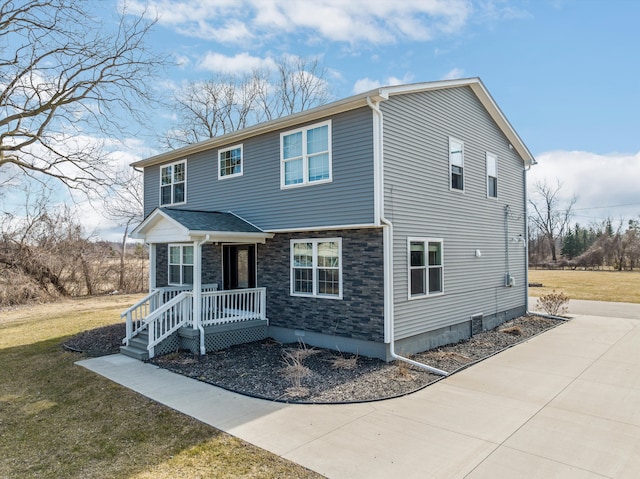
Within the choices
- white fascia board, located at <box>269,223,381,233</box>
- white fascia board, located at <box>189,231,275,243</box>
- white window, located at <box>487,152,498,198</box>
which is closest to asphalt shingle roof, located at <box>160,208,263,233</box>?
white fascia board, located at <box>189,231,275,243</box>

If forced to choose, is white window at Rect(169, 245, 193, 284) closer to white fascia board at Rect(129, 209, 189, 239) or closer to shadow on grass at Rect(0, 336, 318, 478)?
white fascia board at Rect(129, 209, 189, 239)

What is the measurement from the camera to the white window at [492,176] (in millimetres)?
12688

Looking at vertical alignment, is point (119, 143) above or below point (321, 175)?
above

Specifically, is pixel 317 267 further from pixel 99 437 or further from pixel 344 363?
pixel 99 437

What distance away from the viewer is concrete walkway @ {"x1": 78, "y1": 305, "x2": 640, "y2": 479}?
4.49 metres

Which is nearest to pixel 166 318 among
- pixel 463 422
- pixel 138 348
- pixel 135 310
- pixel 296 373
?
pixel 138 348

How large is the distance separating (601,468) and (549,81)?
1527cm

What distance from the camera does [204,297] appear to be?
10320 mm

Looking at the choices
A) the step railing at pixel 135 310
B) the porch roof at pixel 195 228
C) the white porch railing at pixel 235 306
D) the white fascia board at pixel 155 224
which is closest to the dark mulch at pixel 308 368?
the step railing at pixel 135 310

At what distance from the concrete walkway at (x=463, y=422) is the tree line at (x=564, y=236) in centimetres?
5231

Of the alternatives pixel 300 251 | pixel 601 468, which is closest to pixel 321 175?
pixel 300 251

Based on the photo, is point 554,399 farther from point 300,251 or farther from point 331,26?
point 331,26

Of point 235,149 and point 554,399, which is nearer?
point 554,399

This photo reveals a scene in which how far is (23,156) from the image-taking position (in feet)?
57.1
